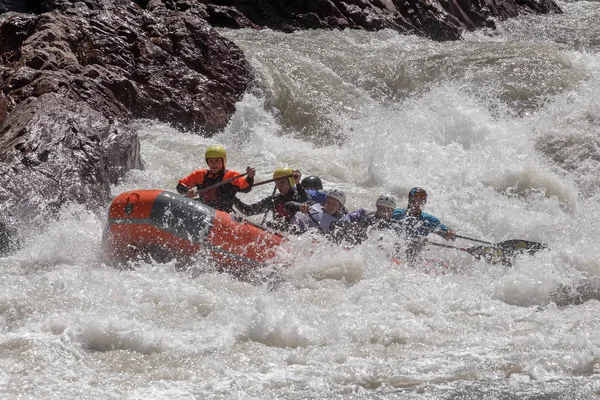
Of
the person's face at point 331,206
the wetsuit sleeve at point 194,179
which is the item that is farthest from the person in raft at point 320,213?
the wetsuit sleeve at point 194,179

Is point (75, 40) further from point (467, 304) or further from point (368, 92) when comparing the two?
point (467, 304)

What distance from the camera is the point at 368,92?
1322 centimetres

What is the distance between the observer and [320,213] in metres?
7.46

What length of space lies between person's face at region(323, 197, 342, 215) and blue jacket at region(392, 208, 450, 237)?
2.44 ft

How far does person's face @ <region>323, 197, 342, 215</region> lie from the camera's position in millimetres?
7480

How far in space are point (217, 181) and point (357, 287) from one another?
7.46 ft

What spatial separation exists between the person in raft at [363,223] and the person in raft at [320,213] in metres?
0.10

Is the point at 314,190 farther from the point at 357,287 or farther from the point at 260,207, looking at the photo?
the point at 357,287

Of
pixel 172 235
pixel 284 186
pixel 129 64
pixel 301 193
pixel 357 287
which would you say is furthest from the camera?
pixel 129 64

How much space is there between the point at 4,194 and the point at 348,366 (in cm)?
392

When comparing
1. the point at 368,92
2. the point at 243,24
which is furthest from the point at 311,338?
the point at 243,24

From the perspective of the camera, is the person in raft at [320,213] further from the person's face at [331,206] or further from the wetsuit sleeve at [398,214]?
the wetsuit sleeve at [398,214]

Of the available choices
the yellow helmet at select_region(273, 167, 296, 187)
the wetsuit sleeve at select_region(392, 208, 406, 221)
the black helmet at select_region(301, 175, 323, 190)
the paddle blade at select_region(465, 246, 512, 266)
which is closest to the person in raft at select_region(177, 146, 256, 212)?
the yellow helmet at select_region(273, 167, 296, 187)

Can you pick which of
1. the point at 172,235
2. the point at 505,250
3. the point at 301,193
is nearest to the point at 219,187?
the point at 301,193
